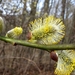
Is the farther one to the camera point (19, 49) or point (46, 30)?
point (19, 49)

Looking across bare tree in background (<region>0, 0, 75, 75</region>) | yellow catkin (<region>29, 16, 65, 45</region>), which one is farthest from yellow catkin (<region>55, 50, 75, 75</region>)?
bare tree in background (<region>0, 0, 75, 75</region>)

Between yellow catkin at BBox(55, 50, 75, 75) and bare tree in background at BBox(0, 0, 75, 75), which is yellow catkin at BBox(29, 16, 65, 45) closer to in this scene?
yellow catkin at BBox(55, 50, 75, 75)

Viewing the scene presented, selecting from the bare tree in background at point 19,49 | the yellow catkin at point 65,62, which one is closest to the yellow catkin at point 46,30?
the yellow catkin at point 65,62

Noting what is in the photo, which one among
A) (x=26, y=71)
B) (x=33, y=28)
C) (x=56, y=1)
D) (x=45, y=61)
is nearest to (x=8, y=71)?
(x=26, y=71)

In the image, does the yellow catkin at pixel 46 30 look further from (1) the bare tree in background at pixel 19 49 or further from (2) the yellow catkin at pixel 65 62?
(1) the bare tree in background at pixel 19 49

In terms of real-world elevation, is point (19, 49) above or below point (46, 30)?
below

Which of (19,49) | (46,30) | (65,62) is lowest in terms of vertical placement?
(19,49)

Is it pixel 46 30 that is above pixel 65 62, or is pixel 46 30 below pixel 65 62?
above

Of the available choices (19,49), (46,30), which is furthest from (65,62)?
(19,49)

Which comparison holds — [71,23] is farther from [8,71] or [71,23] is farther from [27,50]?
[8,71]

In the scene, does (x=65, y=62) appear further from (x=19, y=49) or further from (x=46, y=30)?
(x=19, y=49)
